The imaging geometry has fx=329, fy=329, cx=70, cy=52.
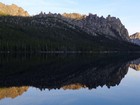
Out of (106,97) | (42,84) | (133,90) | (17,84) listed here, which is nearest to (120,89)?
(133,90)

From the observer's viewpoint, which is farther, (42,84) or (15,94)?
(42,84)

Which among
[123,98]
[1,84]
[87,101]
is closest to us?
[87,101]

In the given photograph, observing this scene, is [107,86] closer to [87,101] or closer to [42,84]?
[42,84]

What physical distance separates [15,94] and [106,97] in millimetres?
13190

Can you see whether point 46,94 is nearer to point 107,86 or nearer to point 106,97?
point 106,97

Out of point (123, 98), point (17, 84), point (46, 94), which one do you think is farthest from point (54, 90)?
point (123, 98)

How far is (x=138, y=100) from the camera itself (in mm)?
45781

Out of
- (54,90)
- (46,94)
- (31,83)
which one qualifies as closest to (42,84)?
(31,83)

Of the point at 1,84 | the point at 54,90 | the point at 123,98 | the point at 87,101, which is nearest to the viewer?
the point at 87,101

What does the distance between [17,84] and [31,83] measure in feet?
10.7

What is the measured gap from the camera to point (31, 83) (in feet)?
199

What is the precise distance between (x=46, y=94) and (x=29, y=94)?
2702 mm

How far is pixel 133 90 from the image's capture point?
56500 millimetres

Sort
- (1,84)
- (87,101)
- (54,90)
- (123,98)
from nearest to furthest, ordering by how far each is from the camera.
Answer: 1. (87,101)
2. (123,98)
3. (54,90)
4. (1,84)
